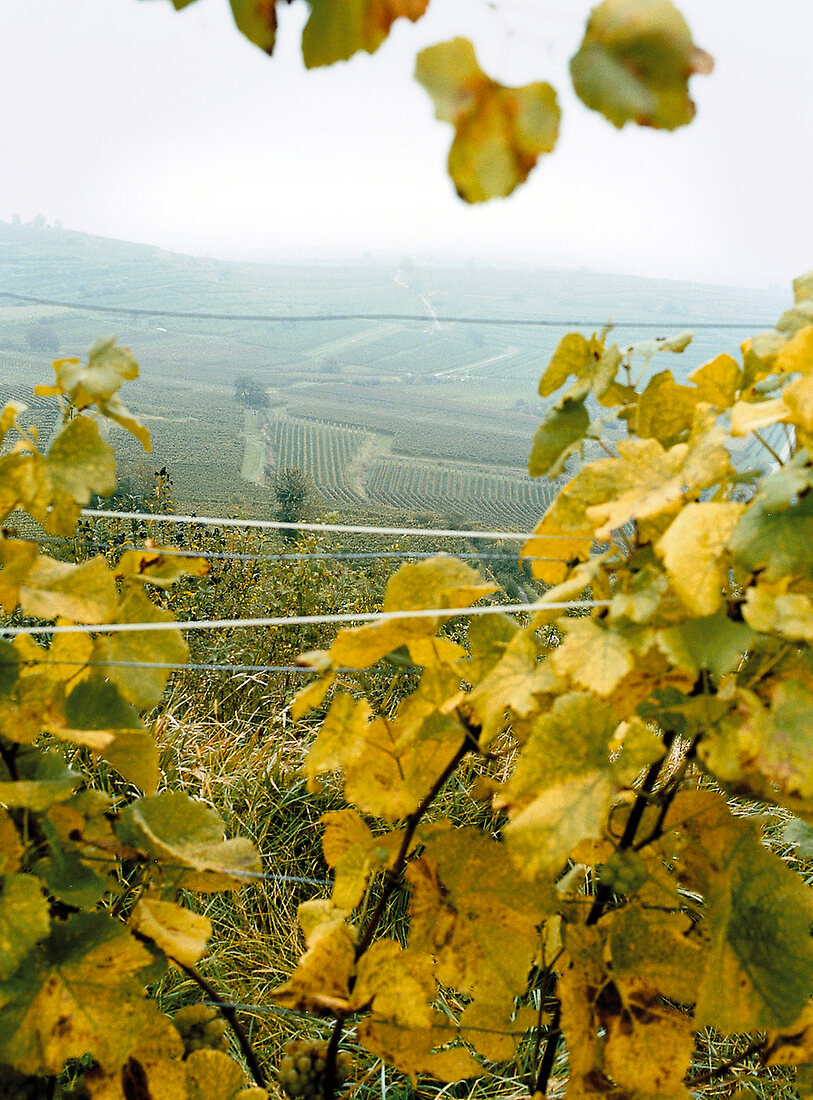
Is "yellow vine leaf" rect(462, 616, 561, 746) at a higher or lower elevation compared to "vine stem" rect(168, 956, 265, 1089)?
higher

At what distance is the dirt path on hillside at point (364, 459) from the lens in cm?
2136

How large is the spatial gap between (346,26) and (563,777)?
47 centimetres

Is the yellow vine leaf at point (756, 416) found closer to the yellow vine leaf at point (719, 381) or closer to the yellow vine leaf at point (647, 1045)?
the yellow vine leaf at point (719, 381)

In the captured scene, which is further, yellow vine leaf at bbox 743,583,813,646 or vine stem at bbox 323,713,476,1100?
vine stem at bbox 323,713,476,1100

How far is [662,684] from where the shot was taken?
0.56 m

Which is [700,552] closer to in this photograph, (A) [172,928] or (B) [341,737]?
(B) [341,737]

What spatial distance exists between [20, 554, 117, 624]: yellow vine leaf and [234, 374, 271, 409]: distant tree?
23.6 meters

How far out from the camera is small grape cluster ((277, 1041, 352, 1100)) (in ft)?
3.03

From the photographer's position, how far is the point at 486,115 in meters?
0.30

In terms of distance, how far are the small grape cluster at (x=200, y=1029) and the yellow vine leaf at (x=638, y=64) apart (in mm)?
1068

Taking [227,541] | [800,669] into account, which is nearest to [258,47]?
[800,669]

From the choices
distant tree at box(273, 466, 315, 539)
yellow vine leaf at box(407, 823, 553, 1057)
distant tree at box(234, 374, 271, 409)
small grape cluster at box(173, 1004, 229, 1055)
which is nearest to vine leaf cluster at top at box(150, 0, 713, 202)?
yellow vine leaf at box(407, 823, 553, 1057)

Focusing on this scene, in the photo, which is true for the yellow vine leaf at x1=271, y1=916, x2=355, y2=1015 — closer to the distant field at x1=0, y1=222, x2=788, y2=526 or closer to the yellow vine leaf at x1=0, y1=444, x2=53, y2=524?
the yellow vine leaf at x1=0, y1=444, x2=53, y2=524

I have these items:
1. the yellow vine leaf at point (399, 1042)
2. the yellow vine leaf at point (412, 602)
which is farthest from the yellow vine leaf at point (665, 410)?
the yellow vine leaf at point (399, 1042)
